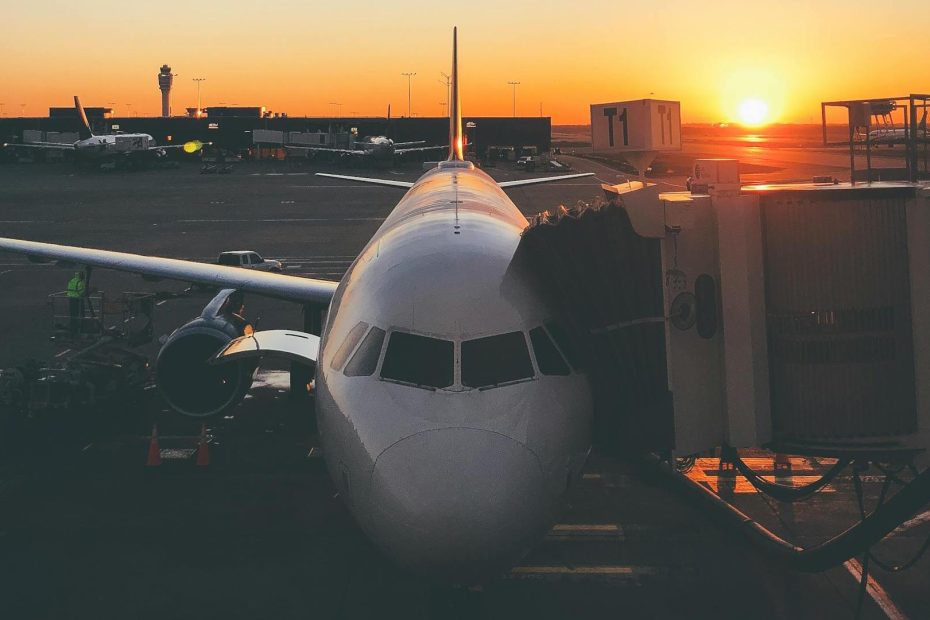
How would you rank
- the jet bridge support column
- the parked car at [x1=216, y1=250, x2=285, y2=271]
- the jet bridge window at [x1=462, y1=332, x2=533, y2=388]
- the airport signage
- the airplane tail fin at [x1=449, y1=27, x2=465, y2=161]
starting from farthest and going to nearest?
the parked car at [x1=216, y1=250, x2=285, y2=271], the airplane tail fin at [x1=449, y1=27, x2=465, y2=161], the jet bridge support column, the airport signage, the jet bridge window at [x1=462, y1=332, x2=533, y2=388]

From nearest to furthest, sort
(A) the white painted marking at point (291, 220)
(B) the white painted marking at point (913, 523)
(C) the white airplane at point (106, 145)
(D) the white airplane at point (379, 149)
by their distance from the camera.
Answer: (B) the white painted marking at point (913, 523) → (A) the white painted marking at point (291, 220) → (C) the white airplane at point (106, 145) → (D) the white airplane at point (379, 149)

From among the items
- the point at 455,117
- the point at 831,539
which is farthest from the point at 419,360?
the point at 455,117

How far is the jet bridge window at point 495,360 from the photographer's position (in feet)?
32.0

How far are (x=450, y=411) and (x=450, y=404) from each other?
100 millimetres

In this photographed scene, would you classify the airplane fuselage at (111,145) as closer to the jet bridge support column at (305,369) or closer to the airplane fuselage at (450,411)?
the jet bridge support column at (305,369)

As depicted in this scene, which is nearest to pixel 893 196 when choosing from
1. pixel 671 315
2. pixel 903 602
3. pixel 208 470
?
pixel 671 315

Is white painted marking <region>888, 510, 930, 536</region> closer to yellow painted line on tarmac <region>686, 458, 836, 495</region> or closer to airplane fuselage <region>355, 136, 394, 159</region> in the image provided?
yellow painted line on tarmac <region>686, 458, 836, 495</region>

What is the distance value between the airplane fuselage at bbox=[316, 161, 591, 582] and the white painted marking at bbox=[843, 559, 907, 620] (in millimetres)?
5219

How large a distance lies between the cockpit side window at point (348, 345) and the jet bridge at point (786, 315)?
A: 322 cm

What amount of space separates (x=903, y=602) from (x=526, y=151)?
13956cm

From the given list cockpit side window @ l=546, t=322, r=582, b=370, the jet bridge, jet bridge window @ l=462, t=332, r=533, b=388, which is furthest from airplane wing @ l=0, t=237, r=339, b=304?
the jet bridge

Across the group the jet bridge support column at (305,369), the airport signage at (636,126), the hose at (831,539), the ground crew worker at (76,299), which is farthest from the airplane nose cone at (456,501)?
the ground crew worker at (76,299)

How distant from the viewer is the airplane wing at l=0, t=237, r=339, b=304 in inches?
838

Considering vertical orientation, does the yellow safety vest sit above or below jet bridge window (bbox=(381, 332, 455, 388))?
above
